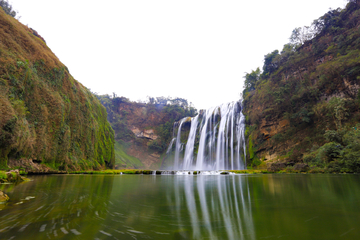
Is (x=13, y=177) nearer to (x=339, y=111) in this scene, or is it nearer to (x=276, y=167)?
(x=276, y=167)

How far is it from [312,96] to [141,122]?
1761 inches

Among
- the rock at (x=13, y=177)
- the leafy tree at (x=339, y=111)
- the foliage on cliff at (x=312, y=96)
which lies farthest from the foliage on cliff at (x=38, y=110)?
the leafy tree at (x=339, y=111)

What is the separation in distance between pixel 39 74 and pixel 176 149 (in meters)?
32.1

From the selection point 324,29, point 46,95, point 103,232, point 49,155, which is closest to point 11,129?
point 49,155

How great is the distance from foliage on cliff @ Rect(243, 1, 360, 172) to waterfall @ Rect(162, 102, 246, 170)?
80.0 inches

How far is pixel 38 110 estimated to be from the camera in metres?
16.3

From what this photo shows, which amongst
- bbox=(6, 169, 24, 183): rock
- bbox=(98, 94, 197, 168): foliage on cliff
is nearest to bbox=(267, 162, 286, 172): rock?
bbox=(6, 169, 24, 183): rock

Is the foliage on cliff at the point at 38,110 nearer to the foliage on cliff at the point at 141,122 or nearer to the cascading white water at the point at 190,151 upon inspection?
the cascading white water at the point at 190,151

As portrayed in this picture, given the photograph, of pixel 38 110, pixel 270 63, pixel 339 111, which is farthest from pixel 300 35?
pixel 38 110

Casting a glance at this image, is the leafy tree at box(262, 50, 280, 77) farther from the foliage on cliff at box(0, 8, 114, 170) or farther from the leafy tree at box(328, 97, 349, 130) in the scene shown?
the foliage on cliff at box(0, 8, 114, 170)

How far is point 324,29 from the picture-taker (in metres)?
29.4

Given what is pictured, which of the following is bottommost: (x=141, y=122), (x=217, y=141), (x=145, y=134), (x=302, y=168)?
(x=302, y=168)

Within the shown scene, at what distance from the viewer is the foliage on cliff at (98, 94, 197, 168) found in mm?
52688

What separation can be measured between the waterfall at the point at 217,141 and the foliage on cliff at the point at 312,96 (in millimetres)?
2033
